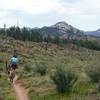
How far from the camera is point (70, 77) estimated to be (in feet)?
75.6

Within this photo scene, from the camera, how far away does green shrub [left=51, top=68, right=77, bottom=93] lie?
2253 cm

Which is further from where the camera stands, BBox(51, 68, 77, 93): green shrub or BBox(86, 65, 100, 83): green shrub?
BBox(86, 65, 100, 83): green shrub

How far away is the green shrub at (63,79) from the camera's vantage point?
22.5 meters

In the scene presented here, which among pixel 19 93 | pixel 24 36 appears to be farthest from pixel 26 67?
pixel 24 36

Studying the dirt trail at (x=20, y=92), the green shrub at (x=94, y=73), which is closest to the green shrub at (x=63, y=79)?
the green shrub at (x=94, y=73)

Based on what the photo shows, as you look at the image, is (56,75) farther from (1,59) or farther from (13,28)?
(13,28)

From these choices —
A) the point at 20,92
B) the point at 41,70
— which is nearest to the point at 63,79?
the point at 20,92

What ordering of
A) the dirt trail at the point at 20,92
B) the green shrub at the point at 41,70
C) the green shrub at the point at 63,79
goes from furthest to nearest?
the green shrub at the point at 41,70 → the dirt trail at the point at 20,92 → the green shrub at the point at 63,79

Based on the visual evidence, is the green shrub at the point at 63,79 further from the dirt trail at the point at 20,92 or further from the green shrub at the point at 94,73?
the dirt trail at the point at 20,92

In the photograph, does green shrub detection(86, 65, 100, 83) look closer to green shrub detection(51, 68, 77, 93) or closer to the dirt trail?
green shrub detection(51, 68, 77, 93)

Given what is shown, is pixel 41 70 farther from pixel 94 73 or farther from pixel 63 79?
pixel 63 79

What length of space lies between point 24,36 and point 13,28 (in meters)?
9.70

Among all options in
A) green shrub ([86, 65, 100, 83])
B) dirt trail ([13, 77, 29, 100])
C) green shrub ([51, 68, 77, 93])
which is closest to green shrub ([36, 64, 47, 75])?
dirt trail ([13, 77, 29, 100])

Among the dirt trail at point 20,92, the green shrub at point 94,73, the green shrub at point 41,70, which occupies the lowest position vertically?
the dirt trail at point 20,92
